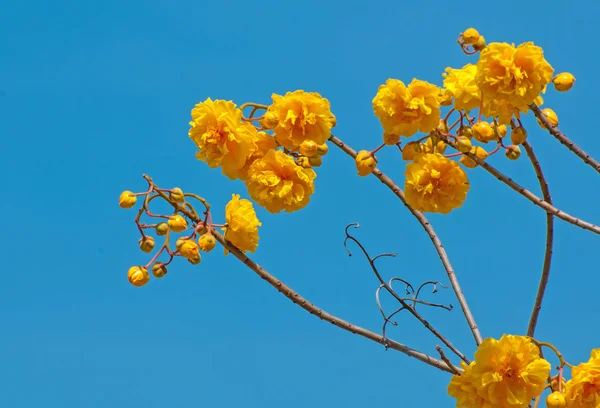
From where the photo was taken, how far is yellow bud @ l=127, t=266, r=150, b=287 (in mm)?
3104

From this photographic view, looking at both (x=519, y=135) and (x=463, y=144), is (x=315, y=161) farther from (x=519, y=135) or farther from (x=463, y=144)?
(x=519, y=135)

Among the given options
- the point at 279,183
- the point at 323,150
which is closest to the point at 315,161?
the point at 323,150

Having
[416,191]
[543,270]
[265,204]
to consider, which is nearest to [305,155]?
[265,204]

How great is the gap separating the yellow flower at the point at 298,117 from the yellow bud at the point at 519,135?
739 millimetres

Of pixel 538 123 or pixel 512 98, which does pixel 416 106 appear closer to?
pixel 512 98

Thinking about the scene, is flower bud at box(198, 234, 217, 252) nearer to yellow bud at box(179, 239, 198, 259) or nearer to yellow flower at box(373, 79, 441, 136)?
yellow bud at box(179, 239, 198, 259)

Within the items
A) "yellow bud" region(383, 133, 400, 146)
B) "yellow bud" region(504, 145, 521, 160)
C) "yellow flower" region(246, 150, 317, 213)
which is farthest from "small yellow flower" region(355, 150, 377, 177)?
Answer: "yellow bud" region(504, 145, 521, 160)

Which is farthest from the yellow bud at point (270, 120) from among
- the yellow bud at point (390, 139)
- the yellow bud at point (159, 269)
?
the yellow bud at point (159, 269)

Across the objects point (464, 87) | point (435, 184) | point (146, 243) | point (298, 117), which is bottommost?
point (146, 243)

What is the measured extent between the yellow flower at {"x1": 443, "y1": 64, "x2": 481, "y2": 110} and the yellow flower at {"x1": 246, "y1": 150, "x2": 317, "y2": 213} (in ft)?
2.16

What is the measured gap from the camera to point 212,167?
3.21m

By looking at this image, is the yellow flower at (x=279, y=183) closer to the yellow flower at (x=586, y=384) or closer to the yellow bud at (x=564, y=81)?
the yellow bud at (x=564, y=81)

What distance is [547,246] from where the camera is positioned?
12.0 ft

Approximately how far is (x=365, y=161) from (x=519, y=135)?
2.09 feet
